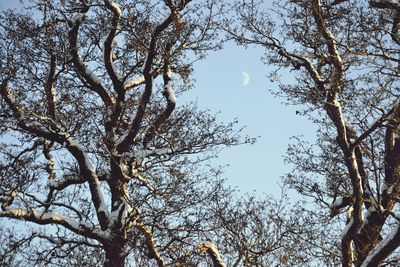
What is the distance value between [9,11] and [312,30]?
765 cm

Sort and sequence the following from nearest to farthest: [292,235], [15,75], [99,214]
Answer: [99,214] → [15,75] → [292,235]

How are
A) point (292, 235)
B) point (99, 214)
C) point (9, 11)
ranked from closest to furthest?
point (99, 214) < point (9, 11) < point (292, 235)

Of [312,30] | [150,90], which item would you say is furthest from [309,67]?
[150,90]

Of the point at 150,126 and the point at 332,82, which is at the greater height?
the point at 150,126

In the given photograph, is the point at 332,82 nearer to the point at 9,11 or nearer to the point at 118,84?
the point at 118,84

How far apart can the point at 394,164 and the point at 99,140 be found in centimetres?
667

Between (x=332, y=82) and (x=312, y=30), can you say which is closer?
(x=332, y=82)

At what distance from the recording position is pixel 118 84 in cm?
1080

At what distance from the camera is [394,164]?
31.6 feet

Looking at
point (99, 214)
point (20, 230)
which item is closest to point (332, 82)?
point (99, 214)

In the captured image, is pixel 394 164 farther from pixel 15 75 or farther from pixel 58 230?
pixel 15 75

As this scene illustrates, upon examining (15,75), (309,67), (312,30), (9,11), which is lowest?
(309,67)

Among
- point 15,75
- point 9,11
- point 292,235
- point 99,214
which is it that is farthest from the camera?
point 292,235

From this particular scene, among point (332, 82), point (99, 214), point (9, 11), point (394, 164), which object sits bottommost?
point (394, 164)
